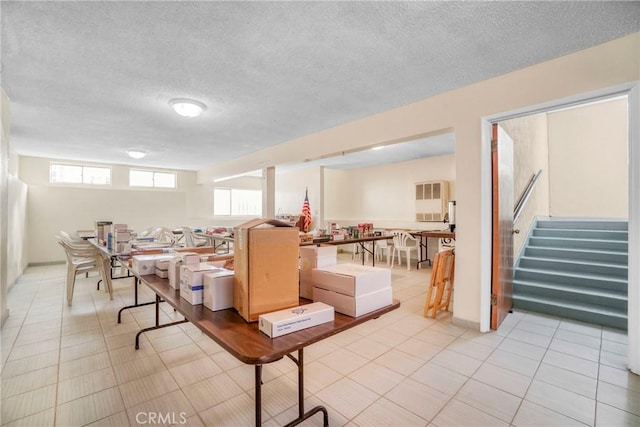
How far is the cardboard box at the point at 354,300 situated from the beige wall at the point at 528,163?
10.3 ft

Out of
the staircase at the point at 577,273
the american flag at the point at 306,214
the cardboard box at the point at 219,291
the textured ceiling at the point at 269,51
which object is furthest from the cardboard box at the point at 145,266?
the american flag at the point at 306,214

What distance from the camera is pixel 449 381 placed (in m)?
2.11

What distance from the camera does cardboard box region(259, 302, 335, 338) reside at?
1097 millimetres

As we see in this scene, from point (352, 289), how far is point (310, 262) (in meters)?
0.32

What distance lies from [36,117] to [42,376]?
377cm

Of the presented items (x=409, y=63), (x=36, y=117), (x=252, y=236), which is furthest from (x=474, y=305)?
(x=36, y=117)

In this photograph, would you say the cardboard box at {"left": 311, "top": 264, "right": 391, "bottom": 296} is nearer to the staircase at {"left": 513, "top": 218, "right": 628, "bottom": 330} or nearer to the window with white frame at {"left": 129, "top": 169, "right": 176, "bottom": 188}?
the staircase at {"left": 513, "top": 218, "right": 628, "bottom": 330}

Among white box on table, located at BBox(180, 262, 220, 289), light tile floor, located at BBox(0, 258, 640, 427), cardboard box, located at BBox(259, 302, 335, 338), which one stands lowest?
light tile floor, located at BBox(0, 258, 640, 427)

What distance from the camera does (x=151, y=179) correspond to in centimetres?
872

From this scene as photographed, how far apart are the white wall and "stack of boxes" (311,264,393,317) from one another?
28.2ft

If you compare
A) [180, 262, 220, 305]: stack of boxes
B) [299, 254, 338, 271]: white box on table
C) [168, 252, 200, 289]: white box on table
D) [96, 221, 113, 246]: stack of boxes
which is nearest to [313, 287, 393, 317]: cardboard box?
[299, 254, 338, 271]: white box on table

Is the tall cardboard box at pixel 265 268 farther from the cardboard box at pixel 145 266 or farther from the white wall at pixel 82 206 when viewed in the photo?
the white wall at pixel 82 206

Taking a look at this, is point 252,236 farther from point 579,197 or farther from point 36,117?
point 579,197

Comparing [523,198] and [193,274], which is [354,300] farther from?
[523,198]
